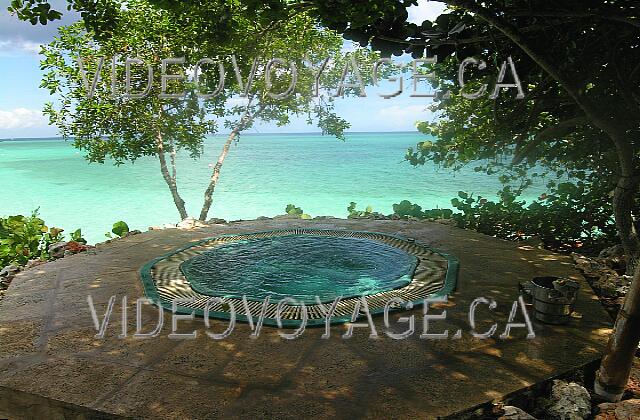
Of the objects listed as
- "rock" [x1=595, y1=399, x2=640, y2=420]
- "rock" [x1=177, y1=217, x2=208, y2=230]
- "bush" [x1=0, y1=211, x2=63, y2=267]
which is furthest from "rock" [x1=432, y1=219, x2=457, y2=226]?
"bush" [x1=0, y1=211, x2=63, y2=267]

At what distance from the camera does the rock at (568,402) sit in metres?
2.82

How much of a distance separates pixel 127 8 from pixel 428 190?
30.2 meters

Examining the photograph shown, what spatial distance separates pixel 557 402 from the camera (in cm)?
292

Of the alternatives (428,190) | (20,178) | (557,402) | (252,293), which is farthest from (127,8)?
(20,178)

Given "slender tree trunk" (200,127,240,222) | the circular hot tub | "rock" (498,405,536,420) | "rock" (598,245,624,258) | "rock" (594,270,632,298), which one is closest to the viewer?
"rock" (498,405,536,420)

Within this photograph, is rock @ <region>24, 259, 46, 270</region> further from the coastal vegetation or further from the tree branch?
the tree branch

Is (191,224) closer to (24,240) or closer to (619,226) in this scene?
(24,240)

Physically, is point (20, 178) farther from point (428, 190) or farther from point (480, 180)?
point (480, 180)

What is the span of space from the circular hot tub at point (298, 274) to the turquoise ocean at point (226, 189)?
18.1 meters

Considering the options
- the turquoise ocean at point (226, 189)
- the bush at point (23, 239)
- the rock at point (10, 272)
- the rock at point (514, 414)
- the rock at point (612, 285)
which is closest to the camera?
the rock at point (514, 414)

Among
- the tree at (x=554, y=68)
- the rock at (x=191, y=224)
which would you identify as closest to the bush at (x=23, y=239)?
the rock at (x=191, y=224)

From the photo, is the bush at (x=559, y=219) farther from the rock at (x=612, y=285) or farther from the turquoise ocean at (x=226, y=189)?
the turquoise ocean at (x=226, y=189)

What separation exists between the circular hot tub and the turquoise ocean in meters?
18.1

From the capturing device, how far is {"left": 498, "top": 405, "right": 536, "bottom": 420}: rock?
265 cm
